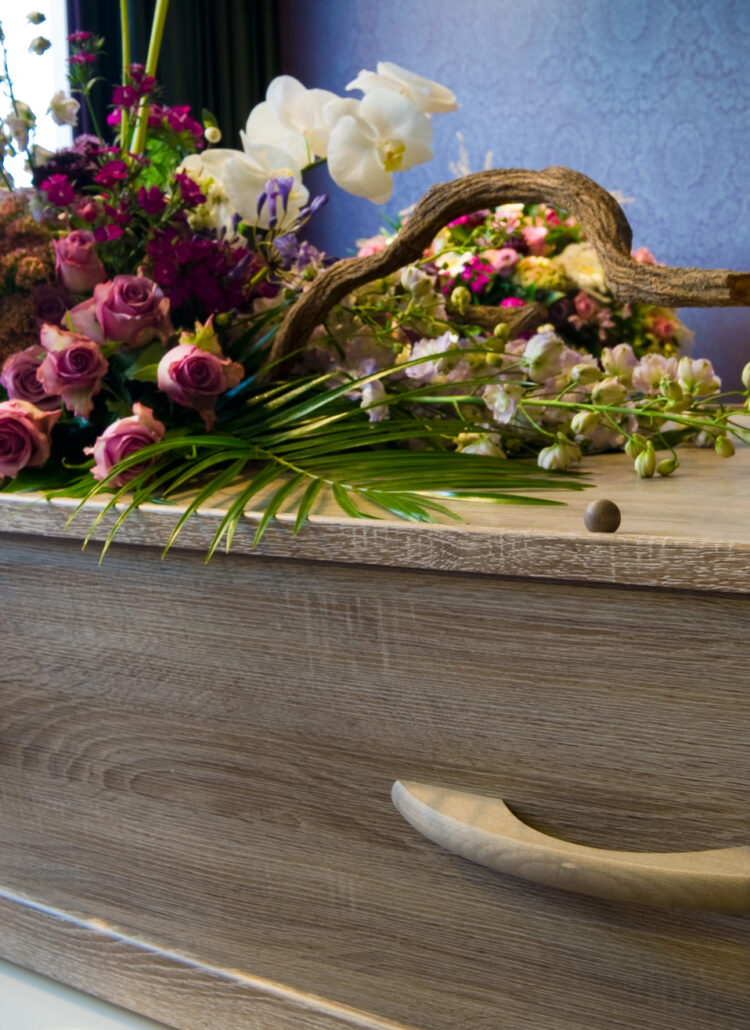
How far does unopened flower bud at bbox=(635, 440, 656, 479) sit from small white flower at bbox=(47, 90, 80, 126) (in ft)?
2.06

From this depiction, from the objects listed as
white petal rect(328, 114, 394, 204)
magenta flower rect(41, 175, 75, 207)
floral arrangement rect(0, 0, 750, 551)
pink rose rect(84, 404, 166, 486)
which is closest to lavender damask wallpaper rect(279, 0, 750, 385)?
floral arrangement rect(0, 0, 750, 551)

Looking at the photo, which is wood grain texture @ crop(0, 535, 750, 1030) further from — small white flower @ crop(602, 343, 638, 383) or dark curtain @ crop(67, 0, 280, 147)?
dark curtain @ crop(67, 0, 280, 147)

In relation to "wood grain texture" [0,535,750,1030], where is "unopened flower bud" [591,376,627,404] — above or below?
above

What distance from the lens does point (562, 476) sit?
0.64m

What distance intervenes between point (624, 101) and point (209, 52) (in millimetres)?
1517

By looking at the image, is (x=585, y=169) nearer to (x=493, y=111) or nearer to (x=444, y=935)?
(x=493, y=111)

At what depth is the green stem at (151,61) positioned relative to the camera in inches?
32.0

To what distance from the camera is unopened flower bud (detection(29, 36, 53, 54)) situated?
32.3 inches

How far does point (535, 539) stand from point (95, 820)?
404 millimetres

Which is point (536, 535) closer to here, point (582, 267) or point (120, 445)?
point (120, 445)

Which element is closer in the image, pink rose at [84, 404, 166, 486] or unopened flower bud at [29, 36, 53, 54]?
pink rose at [84, 404, 166, 486]

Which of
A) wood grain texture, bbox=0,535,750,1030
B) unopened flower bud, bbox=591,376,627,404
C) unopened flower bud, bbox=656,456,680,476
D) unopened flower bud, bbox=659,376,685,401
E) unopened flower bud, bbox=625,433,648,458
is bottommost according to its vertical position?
wood grain texture, bbox=0,535,750,1030

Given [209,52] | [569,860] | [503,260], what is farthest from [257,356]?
[209,52]

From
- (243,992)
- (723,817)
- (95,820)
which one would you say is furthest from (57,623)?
(723,817)
